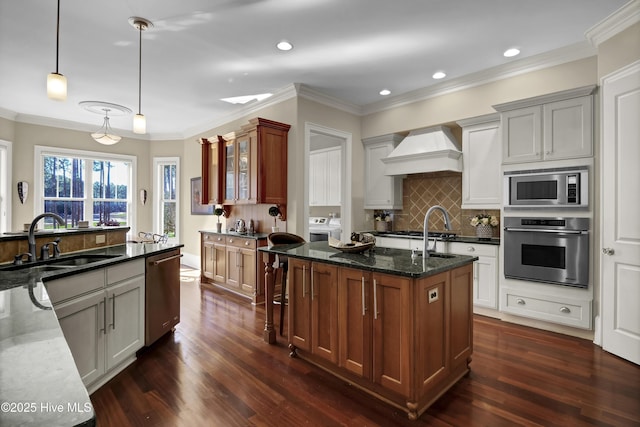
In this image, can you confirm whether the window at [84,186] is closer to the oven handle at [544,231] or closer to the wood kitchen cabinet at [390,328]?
the wood kitchen cabinet at [390,328]

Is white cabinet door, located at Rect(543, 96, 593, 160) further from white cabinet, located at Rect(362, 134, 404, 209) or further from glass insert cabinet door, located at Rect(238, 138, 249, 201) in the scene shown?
glass insert cabinet door, located at Rect(238, 138, 249, 201)

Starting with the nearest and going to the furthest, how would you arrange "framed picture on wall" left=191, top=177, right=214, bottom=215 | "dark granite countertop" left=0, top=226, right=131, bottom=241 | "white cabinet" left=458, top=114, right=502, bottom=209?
"dark granite countertop" left=0, top=226, right=131, bottom=241
"white cabinet" left=458, top=114, right=502, bottom=209
"framed picture on wall" left=191, top=177, right=214, bottom=215

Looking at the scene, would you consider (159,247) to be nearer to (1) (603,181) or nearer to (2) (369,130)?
(2) (369,130)

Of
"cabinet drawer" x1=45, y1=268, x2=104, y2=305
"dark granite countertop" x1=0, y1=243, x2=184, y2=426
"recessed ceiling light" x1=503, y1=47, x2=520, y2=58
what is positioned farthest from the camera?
"recessed ceiling light" x1=503, y1=47, x2=520, y2=58

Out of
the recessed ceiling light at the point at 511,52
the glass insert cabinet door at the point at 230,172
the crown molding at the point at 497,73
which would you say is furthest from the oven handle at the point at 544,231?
the glass insert cabinet door at the point at 230,172

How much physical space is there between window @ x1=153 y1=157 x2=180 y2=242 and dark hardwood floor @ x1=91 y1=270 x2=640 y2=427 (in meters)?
4.69

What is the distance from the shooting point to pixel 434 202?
15.7 feet

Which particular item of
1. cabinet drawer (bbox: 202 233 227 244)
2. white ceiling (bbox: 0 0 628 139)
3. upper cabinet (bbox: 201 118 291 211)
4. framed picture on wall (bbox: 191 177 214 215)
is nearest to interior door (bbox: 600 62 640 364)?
white ceiling (bbox: 0 0 628 139)

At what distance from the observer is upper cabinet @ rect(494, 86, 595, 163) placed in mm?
3166

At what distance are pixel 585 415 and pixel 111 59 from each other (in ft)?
17.3

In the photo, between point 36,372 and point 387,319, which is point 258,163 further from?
point 36,372

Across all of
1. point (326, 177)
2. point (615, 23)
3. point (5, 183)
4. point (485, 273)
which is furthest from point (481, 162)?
point (5, 183)

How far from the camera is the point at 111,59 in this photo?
3717mm

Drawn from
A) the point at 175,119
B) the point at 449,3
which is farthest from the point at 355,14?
the point at 175,119
